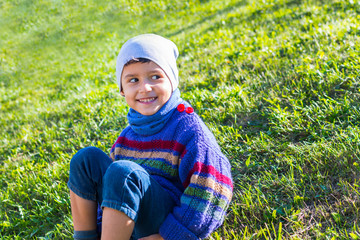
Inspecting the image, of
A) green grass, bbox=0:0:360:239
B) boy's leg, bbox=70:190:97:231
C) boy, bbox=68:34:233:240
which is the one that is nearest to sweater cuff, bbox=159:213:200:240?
boy, bbox=68:34:233:240

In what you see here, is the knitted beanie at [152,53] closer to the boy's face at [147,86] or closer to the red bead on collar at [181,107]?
the boy's face at [147,86]

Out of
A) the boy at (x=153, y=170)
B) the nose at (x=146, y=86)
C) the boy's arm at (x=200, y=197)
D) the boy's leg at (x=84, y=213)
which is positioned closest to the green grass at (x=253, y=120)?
the boy's arm at (x=200, y=197)

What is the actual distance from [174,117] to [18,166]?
103 inches

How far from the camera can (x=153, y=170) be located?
2275 millimetres

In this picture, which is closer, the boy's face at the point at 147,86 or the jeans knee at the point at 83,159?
the jeans knee at the point at 83,159

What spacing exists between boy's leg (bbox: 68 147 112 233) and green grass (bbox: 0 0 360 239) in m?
0.61

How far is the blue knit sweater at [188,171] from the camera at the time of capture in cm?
194

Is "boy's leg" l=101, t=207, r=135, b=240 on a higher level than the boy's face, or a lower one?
lower

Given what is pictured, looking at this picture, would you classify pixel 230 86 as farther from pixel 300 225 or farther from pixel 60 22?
pixel 60 22

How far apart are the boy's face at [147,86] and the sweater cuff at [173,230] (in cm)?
73

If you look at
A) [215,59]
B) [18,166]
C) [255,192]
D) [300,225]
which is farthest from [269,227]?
[215,59]

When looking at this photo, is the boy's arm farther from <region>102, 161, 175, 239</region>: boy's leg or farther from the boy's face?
the boy's face

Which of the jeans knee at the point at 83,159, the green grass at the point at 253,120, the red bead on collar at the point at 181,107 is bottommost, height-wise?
the green grass at the point at 253,120

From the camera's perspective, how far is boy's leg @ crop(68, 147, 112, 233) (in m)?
2.22
